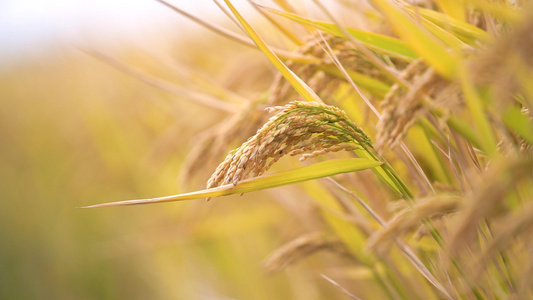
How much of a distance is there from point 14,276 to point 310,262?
2.15 metres

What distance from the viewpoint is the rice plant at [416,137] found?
0.52 metres

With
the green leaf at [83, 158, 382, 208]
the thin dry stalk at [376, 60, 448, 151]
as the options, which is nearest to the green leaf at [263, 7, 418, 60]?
the thin dry stalk at [376, 60, 448, 151]

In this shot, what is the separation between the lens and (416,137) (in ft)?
3.51

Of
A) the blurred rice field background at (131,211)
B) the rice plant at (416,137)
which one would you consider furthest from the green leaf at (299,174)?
the blurred rice field background at (131,211)

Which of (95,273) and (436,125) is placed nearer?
(436,125)

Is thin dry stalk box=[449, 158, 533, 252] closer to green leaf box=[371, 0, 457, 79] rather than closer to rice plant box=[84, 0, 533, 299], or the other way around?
rice plant box=[84, 0, 533, 299]

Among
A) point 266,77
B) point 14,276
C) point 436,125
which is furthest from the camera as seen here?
point 14,276

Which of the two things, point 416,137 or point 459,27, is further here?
point 416,137

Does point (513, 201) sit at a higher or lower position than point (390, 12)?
lower

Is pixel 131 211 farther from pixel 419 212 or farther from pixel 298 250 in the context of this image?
pixel 419 212

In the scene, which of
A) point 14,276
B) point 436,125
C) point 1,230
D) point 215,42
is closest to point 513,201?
point 436,125

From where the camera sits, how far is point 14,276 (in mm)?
2883

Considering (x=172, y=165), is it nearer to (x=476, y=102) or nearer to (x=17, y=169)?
(x=17, y=169)

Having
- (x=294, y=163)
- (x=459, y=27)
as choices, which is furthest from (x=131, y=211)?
(x=459, y=27)
